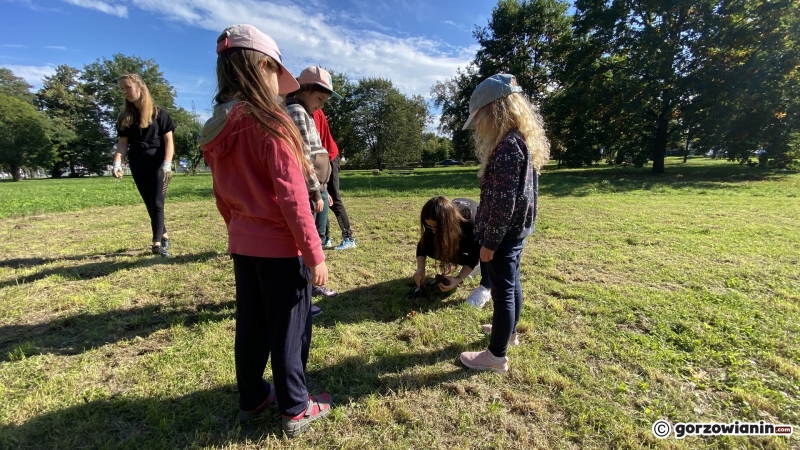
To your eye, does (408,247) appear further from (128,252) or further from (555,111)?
(555,111)

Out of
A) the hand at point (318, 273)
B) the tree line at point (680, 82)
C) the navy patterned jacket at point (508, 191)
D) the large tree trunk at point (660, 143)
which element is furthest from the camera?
the large tree trunk at point (660, 143)

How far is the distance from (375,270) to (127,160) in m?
3.28

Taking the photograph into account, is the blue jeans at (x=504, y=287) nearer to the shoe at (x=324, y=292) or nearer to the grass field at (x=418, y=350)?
the grass field at (x=418, y=350)

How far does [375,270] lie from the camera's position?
4305mm

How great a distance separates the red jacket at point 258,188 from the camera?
1.51 meters

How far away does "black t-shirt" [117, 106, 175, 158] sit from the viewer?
4.28m

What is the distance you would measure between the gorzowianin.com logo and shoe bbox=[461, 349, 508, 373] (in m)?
0.81

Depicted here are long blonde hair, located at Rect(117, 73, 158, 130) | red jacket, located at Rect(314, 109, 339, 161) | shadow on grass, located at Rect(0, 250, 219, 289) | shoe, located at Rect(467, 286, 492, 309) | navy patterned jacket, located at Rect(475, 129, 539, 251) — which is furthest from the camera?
long blonde hair, located at Rect(117, 73, 158, 130)

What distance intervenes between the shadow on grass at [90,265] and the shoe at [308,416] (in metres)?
3.41

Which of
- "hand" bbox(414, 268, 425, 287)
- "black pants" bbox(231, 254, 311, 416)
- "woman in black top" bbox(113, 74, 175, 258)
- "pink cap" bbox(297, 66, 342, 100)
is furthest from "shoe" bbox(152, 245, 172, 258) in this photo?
"black pants" bbox(231, 254, 311, 416)

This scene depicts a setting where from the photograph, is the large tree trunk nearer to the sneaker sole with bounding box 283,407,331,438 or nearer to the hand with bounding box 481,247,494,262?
the hand with bounding box 481,247,494,262

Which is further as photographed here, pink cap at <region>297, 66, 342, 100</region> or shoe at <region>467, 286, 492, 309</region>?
shoe at <region>467, 286, 492, 309</region>

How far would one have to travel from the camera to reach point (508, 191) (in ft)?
6.79

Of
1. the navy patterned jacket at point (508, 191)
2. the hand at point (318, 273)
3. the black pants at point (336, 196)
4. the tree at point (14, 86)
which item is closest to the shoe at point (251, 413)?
the hand at point (318, 273)
